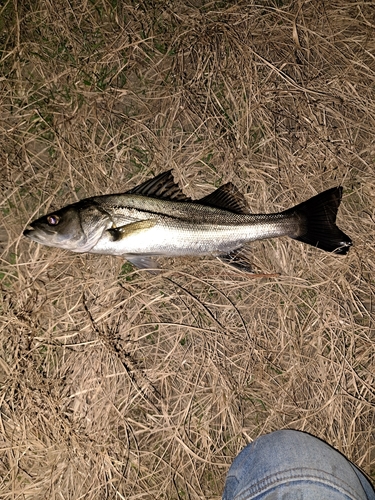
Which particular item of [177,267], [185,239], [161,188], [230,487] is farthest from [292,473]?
[161,188]

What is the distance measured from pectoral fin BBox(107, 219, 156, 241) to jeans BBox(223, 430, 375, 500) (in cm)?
221

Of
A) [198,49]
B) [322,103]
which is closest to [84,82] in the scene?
[198,49]

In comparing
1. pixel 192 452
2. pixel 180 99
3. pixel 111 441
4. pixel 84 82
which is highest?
pixel 84 82

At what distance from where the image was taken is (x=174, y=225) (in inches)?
127

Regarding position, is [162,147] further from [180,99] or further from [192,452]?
[192,452]

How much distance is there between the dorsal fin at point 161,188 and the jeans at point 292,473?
2.31 metres

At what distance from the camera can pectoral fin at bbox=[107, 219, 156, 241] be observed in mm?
3109

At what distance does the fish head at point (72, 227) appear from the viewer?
304 centimetres

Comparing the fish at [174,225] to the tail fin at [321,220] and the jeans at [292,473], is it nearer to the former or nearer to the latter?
the tail fin at [321,220]

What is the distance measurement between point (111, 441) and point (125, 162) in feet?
8.54

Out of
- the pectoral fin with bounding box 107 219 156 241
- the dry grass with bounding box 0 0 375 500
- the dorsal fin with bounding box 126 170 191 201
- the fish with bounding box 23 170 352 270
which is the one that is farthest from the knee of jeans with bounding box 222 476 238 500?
the dorsal fin with bounding box 126 170 191 201

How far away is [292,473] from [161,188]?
8.45 ft

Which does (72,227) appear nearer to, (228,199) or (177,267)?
(177,267)

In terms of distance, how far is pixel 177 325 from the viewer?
3.61m
